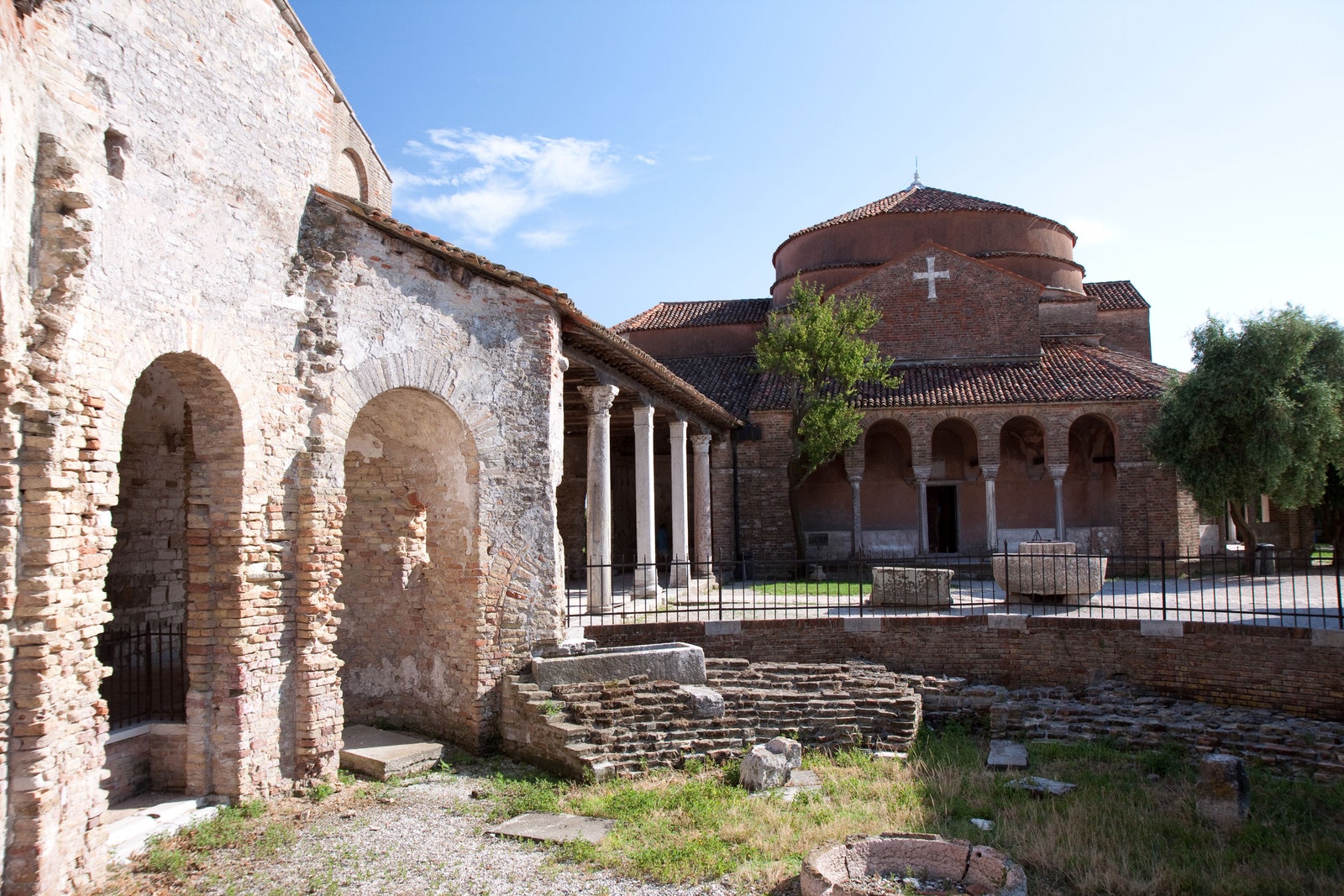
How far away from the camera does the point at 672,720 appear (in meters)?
9.17

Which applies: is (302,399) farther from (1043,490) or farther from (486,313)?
(1043,490)

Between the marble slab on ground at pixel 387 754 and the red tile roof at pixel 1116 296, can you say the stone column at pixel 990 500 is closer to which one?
the red tile roof at pixel 1116 296

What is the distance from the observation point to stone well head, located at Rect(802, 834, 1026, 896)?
226 inches

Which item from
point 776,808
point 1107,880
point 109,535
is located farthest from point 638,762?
point 109,535

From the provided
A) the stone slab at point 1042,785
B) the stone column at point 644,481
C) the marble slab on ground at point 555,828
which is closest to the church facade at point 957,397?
the stone column at point 644,481

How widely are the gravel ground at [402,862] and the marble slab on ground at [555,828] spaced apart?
101 mm

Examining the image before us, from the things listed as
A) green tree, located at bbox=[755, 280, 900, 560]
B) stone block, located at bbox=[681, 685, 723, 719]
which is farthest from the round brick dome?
stone block, located at bbox=[681, 685, 723, 719]

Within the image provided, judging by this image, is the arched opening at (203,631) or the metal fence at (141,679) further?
the metal fence at (141,679)

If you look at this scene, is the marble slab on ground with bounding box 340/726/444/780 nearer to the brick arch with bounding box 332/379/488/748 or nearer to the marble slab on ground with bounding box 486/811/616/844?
the brick arch with bounding box 332/379/488/748

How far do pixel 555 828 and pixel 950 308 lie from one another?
792 inches

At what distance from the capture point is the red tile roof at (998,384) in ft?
71.8

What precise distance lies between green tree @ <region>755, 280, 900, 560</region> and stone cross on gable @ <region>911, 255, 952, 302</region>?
3665mm

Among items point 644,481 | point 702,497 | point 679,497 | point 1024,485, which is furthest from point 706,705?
point 1024,485

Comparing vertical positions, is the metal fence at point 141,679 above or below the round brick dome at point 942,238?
below
